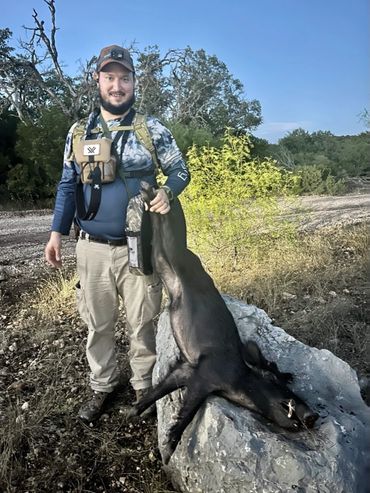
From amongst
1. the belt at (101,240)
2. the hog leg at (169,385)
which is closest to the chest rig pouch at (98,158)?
the belt at (101,240)

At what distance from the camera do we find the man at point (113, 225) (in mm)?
2348

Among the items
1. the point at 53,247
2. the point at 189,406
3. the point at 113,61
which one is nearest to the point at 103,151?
the point at 113,61

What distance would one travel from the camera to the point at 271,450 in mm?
1895

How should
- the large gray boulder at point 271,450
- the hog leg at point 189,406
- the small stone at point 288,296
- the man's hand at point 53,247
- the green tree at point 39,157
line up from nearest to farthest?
the large gray boulder at point 271,450 < the hog leg at point 189,406 < the man's hand at point 53,247 < the green tree at point 39,157 < the small stone at point 288,296

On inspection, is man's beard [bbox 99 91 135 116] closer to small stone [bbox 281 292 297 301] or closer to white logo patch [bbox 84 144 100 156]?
white logo patch [bbox 84 144 100 156]

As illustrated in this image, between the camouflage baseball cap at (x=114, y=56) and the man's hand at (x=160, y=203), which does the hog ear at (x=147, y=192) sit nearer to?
the man's hand at (x=160, y=203)

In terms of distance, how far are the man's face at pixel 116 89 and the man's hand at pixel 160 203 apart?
55 cm

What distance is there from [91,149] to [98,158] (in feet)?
0.17

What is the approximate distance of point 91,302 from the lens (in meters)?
2.67

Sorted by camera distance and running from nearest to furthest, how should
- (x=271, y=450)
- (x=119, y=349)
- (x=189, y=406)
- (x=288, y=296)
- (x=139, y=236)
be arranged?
(x=271, y=450) → (x=189, y=406) → (x=139, y=236) → (x=119, y=349) → (x=288, y=296)

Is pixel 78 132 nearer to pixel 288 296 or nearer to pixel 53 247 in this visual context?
pixel 53 247

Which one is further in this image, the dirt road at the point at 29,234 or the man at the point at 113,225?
the dirt road at the point at 29,234

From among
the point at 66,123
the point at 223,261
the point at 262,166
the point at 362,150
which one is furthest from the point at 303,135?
the point at 66,123

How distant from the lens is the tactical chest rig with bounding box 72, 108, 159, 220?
235 centimetres
